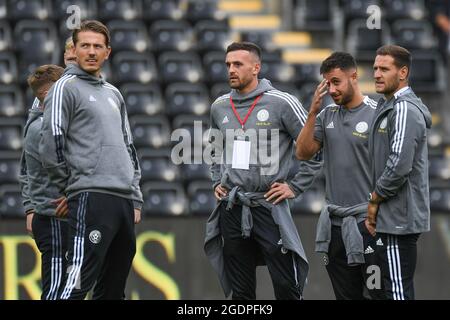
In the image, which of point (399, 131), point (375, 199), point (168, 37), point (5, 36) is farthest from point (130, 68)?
point (399, 131)

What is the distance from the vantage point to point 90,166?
7.16 metres

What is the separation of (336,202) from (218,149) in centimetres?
99

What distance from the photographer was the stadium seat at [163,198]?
476 inches

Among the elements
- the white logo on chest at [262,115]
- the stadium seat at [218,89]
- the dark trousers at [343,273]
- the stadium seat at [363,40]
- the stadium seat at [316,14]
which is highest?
the stadium seat at [316,14]

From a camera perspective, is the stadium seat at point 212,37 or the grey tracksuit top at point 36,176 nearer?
the grey tracksuit top at point 36,176

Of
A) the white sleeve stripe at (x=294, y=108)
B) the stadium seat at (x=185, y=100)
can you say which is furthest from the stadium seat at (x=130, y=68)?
the white sleeve stripe at (x=294, y=108)

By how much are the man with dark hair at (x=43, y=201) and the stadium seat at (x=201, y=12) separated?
25.6 feet

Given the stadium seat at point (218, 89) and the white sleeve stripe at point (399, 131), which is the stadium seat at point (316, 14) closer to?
the stadium seat at point (218, 89)

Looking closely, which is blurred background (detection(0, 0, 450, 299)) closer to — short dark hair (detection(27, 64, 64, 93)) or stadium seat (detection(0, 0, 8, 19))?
stadium seat (detection(0, 0, 8, 19))

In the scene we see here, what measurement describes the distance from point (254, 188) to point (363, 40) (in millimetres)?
8372

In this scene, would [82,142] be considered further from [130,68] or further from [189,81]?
[189,81]

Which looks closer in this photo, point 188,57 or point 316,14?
point 188,57
